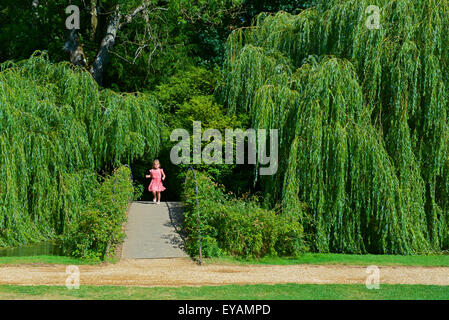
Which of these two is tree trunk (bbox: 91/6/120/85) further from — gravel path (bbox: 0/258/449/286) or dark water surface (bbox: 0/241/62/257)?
gravel path (bbox: 0/258/449/286)

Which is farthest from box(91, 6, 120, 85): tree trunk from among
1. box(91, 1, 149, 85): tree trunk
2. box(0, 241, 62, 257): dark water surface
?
box(0, 241, 62, 257): dark water surface

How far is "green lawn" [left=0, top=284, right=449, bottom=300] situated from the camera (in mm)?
7828

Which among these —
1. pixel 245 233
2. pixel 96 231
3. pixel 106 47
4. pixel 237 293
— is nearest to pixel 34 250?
pixel 96 231

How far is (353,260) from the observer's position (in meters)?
11.1

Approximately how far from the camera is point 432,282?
928 cm

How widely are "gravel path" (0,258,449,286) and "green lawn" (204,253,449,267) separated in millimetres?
321

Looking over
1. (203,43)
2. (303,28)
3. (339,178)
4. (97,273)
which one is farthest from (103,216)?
(203,43)

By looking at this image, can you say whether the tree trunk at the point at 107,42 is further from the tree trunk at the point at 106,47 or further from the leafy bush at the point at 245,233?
the leafy bush at the point at 245,233

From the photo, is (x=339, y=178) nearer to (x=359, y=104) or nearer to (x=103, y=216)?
(x=359, y=104)

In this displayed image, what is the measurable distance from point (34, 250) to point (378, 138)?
8697 millimetres

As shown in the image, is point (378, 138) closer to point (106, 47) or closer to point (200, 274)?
point (200, 274)

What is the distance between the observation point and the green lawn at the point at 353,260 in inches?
426

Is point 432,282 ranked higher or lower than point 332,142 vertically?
lower

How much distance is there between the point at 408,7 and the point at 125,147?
8.82 metres
